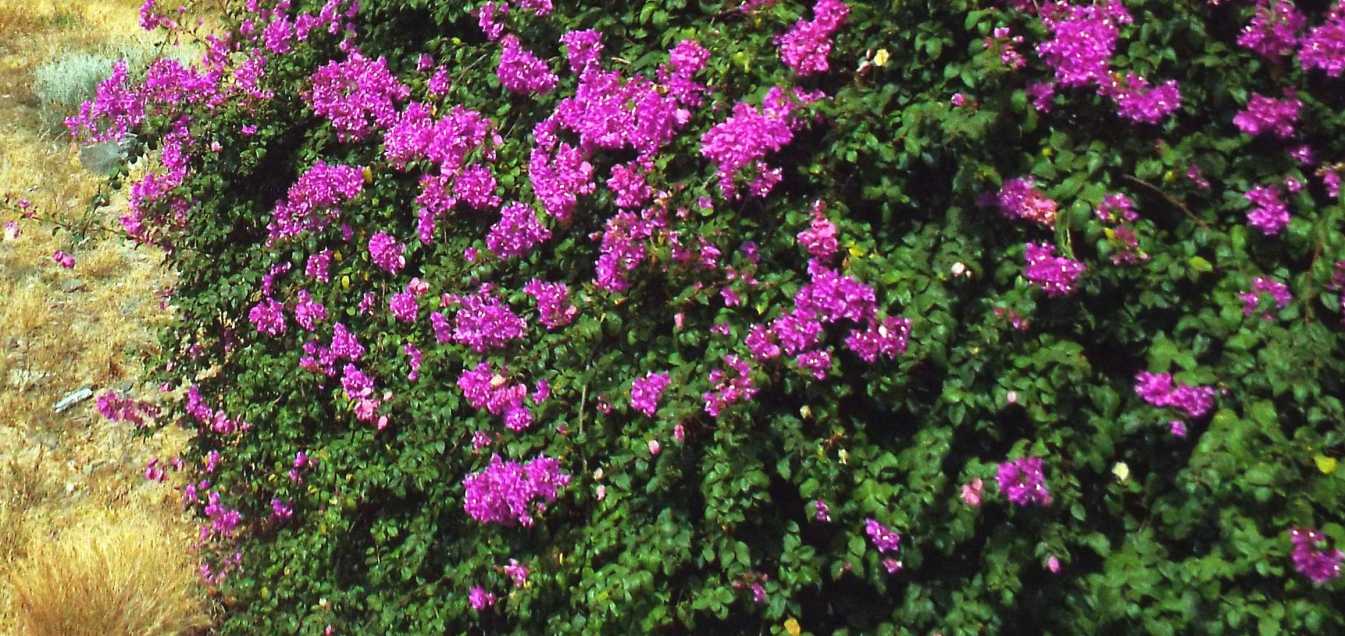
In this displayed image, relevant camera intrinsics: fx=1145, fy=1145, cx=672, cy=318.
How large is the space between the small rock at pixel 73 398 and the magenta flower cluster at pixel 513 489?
111 inches

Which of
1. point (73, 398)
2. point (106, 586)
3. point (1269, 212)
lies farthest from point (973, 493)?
point (73, 398)

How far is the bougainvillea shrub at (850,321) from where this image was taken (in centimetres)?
204

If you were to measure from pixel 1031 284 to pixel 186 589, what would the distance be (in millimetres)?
2682

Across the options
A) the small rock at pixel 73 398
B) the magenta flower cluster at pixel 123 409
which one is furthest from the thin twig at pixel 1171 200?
the small rock at pixel 73 398

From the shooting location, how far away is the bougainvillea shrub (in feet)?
6.68

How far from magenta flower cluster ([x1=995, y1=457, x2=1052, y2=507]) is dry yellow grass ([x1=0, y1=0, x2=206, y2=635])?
251cm

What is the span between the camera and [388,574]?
294 cm

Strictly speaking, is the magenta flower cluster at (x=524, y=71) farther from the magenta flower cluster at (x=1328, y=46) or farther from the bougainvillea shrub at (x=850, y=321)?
the magenta flower cluster at (x=1328, y=46)

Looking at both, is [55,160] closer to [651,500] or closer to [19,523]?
[19,523]

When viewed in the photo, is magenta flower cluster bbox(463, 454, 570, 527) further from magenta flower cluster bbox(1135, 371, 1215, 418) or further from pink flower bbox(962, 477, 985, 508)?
magenta flower cluster bbox(1135, 371, 1215, 418)

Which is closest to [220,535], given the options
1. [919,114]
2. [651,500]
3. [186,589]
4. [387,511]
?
[186,589]

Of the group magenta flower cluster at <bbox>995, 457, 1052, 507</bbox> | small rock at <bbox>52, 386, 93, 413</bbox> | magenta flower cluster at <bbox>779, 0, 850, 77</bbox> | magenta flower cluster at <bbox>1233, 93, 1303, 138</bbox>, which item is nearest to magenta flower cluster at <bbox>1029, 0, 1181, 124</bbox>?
magenta flower cluster at <bbox>1233, 93, 1303, 138</bbox>

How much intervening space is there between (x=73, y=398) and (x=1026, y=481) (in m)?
4.02

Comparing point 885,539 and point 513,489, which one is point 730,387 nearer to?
point 885,539
